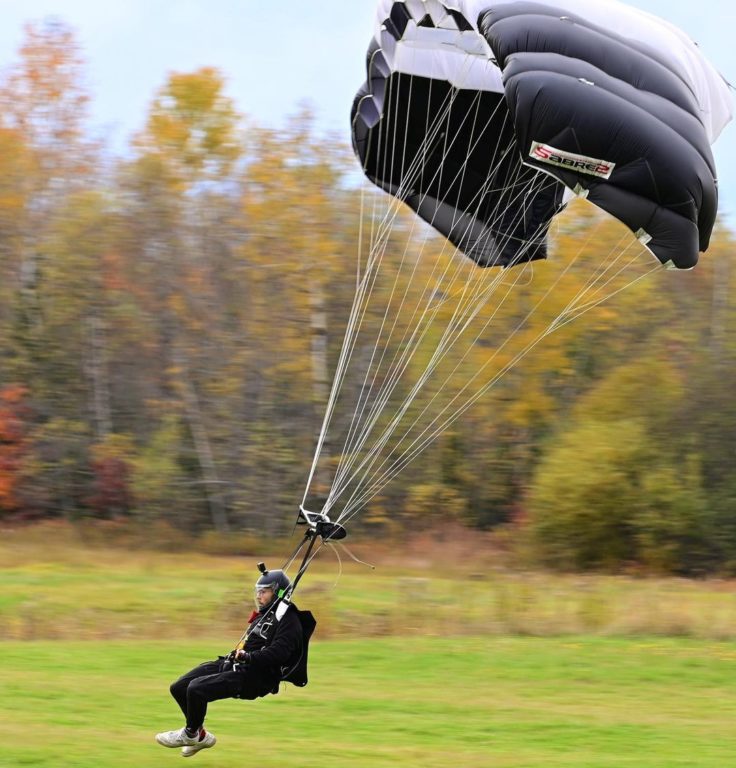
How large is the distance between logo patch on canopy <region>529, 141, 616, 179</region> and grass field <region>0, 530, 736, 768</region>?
13.7ft

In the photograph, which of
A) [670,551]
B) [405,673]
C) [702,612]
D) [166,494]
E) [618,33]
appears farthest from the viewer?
[166,494]

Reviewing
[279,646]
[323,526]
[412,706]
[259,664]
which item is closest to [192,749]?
[259,664]

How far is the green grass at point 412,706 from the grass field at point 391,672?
0.03 meters

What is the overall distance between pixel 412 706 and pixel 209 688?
12.6 feet

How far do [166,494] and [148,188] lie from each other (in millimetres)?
7711

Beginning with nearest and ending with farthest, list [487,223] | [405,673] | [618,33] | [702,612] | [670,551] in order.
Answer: [618,33], [487,223], [405,673], [702,612], [670,551]

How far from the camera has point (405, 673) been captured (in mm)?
12594

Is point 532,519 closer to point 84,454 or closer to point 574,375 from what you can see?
point 574,375

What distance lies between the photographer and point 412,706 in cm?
1083

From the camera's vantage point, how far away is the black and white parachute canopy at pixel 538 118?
8109 mm

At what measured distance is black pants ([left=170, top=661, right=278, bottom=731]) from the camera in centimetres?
740

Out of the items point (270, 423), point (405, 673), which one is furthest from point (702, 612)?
point (270, 423)

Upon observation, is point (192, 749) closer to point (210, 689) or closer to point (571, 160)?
point (210, 689)

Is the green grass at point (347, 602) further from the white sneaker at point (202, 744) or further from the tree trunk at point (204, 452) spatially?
the white sneaker at point (202, 744)
